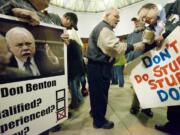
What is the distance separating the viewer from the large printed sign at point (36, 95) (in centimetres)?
109

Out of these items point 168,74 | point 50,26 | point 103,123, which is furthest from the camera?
point 103,123

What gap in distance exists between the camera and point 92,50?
2.40 metres

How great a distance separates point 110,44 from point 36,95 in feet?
3.76

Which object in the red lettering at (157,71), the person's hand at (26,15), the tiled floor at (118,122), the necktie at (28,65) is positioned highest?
the person's hand at (26,15)

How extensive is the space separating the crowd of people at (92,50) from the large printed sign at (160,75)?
0.43 ft

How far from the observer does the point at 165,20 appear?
2.22 m

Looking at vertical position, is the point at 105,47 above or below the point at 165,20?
below

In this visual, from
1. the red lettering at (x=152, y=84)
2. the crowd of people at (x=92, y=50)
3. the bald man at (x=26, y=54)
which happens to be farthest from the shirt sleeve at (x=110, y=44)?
the bald man at (x=26, y=54)

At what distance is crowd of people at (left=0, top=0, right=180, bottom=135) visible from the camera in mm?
1135

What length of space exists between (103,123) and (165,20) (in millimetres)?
1328

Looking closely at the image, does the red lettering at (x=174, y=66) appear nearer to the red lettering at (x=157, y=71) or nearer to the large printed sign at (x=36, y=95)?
the red lettering at (x=157, y=71)

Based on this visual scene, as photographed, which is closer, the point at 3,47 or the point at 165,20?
the point at 3,47

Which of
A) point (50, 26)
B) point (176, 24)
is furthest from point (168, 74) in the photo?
point (50, 26)

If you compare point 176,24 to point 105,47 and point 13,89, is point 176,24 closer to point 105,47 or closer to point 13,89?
point 105,47
